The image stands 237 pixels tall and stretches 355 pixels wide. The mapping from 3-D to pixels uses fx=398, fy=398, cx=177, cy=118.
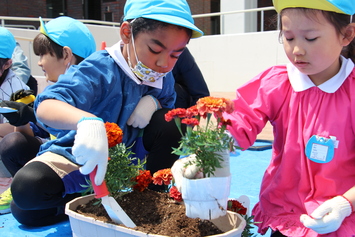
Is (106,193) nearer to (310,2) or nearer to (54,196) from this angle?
(54,196)

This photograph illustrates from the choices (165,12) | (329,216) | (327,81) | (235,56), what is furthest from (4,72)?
(235,56)

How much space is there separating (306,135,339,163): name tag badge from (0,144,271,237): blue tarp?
30.6 inches

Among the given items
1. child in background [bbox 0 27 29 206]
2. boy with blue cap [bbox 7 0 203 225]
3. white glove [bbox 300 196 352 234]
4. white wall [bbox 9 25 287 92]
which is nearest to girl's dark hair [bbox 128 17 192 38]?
boy with blue cap [bbox 7 0 203 225]

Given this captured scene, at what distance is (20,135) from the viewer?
2104mm

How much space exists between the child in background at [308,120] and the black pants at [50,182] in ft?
1.61

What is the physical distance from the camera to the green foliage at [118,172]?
131cm

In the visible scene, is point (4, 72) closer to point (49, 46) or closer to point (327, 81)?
point (49, 46)

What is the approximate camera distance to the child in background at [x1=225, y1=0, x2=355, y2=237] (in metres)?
1.25

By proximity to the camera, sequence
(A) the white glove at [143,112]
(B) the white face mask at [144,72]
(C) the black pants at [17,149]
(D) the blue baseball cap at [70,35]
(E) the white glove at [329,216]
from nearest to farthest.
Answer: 1. (E) the white glove at [329,216]
2. (B) the white face mask at [144,72]
3. (A) the white glove at [143,112]
4. (C) the black pants at [17,149]
5. (D) the blue baseball cap at [70,35]

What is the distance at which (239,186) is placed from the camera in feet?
8.00

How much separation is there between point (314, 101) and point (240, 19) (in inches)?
336

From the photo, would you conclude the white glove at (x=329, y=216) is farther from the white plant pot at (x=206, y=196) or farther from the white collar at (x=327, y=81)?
the white collar at (x=327, y=81)

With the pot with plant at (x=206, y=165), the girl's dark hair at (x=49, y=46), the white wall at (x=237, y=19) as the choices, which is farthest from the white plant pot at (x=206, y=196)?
the white wall at (x=237, y=19)

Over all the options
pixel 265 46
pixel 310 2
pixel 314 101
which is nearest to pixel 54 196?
pixel 314 101
